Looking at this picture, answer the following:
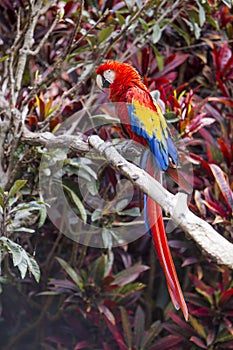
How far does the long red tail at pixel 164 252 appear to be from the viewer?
1056 millimetres

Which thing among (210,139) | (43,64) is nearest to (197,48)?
(210,139)

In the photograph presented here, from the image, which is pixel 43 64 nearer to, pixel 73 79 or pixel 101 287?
pixel 73 79

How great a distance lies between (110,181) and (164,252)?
66 cm

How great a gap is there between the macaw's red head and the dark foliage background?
0.20 meters

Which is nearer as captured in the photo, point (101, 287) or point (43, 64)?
point (101, 287)

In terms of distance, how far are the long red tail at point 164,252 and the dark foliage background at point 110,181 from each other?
376 mm

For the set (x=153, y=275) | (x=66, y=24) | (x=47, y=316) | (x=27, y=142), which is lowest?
(x=47, y=316)

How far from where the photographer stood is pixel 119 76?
4.28 ft

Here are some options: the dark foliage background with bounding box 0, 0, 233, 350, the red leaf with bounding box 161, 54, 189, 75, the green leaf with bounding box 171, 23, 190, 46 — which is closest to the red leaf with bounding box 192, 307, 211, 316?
the dark foliage background with bounding box 0, 0, 233, 350

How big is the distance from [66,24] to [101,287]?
3.08ft

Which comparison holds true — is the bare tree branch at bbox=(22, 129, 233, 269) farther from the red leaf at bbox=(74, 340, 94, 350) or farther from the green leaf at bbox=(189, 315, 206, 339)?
the red leaf at bbox=(74, 340, 94, 350)

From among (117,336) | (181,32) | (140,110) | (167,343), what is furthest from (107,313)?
(181,32)

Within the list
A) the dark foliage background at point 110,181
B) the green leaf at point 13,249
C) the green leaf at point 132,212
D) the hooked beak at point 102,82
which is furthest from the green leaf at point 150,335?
the hooked beak at point 102,82

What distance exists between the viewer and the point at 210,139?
6.21 ft
